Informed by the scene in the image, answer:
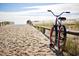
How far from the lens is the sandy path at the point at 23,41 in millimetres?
2146

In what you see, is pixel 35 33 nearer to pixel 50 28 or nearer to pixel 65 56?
pixel 50 28

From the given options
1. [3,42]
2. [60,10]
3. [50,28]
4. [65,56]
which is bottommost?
[65,56]

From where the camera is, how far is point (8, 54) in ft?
Answer: 7.04

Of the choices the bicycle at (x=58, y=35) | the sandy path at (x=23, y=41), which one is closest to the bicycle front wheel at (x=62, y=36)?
the bicycle at (x=58, y=35)

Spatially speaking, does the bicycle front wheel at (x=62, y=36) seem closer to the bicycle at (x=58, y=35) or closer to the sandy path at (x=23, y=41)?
the bicycle at (x=58, y=35)

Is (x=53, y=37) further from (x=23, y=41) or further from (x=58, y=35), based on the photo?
(x=23, y=41)

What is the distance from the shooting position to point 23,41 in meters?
2.17

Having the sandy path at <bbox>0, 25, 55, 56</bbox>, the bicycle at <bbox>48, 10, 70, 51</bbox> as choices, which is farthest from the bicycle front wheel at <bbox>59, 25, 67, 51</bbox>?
the sandy path at <bbox>0, 25, 55, 56</bbox>

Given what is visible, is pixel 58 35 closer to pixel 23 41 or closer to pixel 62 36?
pixel 62 36

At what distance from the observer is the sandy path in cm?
215

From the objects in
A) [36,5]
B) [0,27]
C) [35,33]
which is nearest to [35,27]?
[35,33]

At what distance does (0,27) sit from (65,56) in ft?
2.52

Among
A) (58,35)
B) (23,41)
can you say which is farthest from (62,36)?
(23,41)

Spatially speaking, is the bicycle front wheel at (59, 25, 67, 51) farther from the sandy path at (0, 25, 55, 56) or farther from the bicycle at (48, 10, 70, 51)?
the sandy path at (0, 25, 55, 56)
